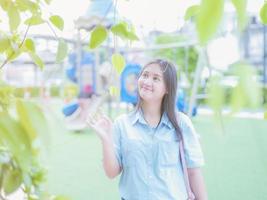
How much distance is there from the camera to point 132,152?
4.92ft

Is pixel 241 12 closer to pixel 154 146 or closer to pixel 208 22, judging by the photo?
pixel 208 22

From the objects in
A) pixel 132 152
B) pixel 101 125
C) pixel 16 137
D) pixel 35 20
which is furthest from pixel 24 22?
pixel 132 152

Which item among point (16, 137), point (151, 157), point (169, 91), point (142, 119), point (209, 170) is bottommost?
point (209, 170)

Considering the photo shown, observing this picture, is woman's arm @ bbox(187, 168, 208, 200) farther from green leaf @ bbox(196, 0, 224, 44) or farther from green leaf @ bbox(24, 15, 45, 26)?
green leaf @ bbox(196, 0, 224, 44)

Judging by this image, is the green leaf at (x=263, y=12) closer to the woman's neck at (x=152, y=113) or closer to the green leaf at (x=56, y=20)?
the green leaf at (x=56, y=20)

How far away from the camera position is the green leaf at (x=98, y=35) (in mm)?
464

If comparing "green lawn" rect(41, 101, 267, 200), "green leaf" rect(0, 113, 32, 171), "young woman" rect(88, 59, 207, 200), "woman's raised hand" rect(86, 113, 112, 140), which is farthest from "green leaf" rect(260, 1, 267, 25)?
"green lawn" rect(41, 101, 267, 200)

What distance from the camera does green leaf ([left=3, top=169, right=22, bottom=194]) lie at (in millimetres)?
374

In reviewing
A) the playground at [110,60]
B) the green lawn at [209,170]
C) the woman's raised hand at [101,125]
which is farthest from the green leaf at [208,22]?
the green lawn at [209,170]

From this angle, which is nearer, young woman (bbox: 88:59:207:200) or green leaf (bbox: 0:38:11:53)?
green leaf (bbox: 0:38:11:53)

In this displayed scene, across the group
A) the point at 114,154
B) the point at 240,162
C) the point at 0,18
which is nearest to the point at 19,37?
the point at 0,18

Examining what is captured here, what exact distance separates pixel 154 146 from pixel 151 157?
44mm

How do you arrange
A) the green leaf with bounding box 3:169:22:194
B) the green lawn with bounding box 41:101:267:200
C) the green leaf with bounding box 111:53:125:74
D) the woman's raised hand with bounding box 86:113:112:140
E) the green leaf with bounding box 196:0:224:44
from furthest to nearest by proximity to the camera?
the green lawn with bounding box 41:101:267:200, the woman's raised hand with bounding box 86:113:112:140, the green leaf with bounding box 111:53:125:74, the green leaf with bounding box 3:169:22:194, the green leaf with bounding box 196:0:224:44

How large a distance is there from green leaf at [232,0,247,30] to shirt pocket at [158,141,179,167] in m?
1.28
